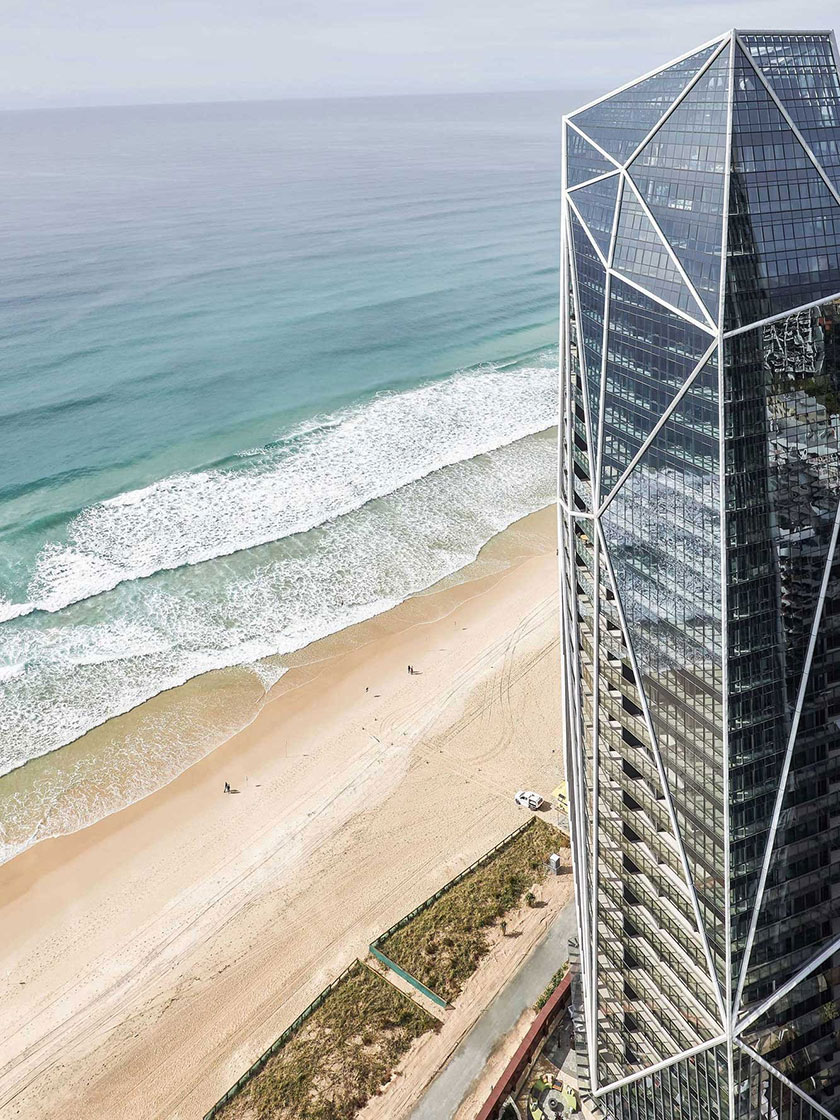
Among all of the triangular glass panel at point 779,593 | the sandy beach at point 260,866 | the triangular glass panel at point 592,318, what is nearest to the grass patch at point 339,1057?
the sandy beach at point 260,866

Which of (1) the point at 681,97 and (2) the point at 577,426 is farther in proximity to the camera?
(2) the point at 577,426

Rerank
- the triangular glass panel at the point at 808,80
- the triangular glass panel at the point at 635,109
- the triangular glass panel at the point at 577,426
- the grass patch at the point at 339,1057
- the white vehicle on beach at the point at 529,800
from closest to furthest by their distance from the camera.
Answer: the triangular glass panel at the point at 808,80 → the triangular glass panel at the point at 635,109 → the triangular glass panel at the point at 577,426 → the grass patch at the point at 339,1057 → the white vehicle on beach at the point at 529,800

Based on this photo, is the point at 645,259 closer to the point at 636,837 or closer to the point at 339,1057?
the point at 636,837

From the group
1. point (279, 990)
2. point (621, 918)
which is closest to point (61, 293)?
point (279, 990)

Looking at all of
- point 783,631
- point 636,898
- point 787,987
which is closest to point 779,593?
point 783,631

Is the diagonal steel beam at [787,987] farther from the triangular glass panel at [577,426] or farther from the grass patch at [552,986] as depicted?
the triangular glass panel at [577,426]

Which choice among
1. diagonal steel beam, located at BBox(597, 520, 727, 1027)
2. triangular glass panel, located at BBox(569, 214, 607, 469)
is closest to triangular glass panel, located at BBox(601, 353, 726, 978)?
diagonal steel beam, located at BBox(597, 520, 727, 1027)
